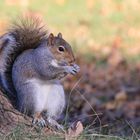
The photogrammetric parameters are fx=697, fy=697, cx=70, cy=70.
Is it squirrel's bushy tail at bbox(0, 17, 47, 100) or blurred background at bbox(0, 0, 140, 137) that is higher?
squirrel's bushy tail at bbox(0, 17, 47, 100)

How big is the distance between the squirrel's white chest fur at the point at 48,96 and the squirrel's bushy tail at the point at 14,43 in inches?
12.5

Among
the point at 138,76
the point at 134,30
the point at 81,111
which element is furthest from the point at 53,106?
the point at 134,30

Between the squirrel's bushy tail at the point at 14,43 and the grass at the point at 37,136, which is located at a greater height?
the squirrel's bushy tail at the point at 14,43

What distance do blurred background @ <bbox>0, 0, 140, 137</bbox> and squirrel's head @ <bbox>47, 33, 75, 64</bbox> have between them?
1.90 feet

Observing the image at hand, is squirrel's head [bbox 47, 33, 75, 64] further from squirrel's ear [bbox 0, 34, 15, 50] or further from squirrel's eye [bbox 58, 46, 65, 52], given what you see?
squirrel's ear [bbox 0, 34, 15, 50]

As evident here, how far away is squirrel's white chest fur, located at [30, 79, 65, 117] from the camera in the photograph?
201 inches

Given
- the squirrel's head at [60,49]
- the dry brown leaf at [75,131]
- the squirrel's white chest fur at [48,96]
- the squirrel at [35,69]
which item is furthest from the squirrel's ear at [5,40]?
the dry brown leaf at [75,131]

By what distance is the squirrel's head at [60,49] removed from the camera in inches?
206

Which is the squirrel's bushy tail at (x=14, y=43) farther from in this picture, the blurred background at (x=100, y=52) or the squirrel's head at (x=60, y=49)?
the blurred background at (x=100, y=52)

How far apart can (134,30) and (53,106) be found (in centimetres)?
638

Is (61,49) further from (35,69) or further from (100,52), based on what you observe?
(100,52)

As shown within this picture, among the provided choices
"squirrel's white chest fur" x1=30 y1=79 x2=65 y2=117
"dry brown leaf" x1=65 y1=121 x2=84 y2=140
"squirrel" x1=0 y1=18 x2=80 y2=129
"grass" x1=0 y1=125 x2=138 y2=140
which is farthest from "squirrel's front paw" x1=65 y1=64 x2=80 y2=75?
"grass" x1=0 y1=125 x2=138 y2=140

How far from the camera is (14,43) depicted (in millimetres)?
5406

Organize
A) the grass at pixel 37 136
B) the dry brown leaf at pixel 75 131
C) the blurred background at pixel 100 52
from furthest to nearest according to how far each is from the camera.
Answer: the blurred background at pixel 100 52
the dry brown leaf at pixel 75 131
the grass at pixel 37 136
